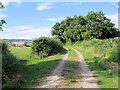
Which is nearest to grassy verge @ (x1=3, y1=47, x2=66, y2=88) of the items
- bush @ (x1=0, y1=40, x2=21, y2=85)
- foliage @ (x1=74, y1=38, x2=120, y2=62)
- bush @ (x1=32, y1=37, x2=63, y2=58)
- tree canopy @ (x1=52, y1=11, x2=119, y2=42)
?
bush @ (x1=0, y1=40, x2=21, y2=85)

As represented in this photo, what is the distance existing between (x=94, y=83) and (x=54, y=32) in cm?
6760

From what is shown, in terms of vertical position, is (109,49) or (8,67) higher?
(109,49)

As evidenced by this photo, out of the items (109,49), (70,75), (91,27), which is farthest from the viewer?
(91,27)

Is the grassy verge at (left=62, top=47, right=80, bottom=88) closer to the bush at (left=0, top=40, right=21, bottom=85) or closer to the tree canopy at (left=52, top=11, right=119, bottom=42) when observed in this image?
the bush at (left=0, top=40, right=21, bottom=85)

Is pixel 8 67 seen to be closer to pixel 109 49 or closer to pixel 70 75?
pixel 70 75

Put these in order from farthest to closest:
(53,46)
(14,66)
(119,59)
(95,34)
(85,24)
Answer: (85,24), (95,34), (53,46), (119,59), (14,66)

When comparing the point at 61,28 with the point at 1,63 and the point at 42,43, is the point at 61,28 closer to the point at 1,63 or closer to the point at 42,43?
the point at 42,43

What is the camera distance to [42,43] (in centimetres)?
2236

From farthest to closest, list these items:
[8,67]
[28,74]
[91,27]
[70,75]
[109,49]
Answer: [91,27]
[109,49]
[28,74]
[70,75]
[8,67]

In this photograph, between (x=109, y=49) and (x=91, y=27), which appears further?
(x=91, y=27)

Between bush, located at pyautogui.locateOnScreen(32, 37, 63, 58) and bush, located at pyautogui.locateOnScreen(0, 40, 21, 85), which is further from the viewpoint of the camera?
bush, located at pyautogui.locateOnScreen(32, 37, 63, 58)

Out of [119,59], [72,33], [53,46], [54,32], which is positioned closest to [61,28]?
[54,32]

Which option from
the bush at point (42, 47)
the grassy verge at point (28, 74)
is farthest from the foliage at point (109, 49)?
the bush at point (42, 47)

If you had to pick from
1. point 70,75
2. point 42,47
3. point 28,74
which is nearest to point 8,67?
point 28,74
